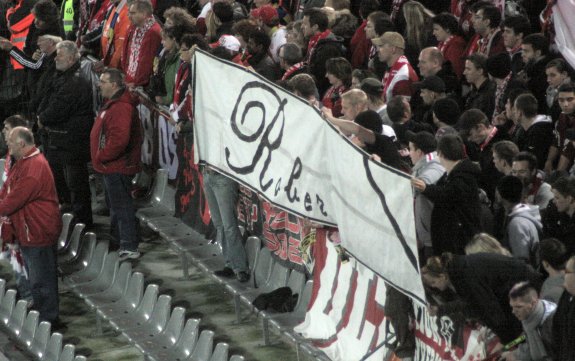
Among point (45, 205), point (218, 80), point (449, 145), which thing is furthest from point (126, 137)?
point (449, 145)

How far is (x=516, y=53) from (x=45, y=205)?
416 centimetres

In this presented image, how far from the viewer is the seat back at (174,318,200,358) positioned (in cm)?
1004

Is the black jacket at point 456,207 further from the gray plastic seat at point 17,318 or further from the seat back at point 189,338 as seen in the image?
the gray plastic seat at point 17,318

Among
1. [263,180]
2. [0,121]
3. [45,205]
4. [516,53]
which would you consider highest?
[516,53]

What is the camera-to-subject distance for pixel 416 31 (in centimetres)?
1188

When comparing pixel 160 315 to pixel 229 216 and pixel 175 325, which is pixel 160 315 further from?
pixel 229 216

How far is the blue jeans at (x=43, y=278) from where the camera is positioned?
1124 centimetres

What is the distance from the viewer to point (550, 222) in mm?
8219

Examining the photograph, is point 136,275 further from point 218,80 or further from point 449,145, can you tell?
point 449,145

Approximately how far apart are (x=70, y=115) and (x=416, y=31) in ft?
11.2

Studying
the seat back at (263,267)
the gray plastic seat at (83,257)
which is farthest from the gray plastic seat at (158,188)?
the seat back at (263,267)

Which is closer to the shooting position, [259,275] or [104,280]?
[259,275]

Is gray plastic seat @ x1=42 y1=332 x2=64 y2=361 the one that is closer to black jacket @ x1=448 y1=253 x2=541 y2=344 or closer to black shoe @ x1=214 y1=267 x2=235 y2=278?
black shoe @ x1=214 y1=267 x2=235 y2=278

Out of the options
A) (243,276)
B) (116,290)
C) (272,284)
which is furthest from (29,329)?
(272,284)
